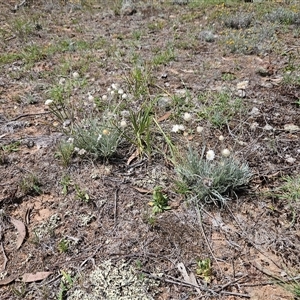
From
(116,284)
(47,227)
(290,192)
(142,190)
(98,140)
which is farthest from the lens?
(98,140)

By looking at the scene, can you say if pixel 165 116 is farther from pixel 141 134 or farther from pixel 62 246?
pixel 62 246

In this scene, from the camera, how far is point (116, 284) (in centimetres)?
187

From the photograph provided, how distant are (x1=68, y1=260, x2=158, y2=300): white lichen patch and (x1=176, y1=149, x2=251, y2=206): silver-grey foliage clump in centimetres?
69

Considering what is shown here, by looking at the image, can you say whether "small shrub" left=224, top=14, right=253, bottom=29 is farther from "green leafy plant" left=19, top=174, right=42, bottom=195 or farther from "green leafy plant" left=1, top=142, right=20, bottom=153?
"green leafy plant" left=19, top=174, right=42, bottom=195

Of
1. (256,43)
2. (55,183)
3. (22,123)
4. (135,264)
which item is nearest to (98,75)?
(22,123)

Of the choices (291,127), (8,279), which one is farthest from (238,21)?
(8,279)

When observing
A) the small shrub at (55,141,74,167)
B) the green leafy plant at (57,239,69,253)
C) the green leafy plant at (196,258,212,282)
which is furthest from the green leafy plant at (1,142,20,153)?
the green leafy plant at (196,258,212,282)

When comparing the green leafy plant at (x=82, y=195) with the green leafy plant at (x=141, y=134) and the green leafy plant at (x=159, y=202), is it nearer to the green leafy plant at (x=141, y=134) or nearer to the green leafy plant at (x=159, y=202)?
the green leafy plant at (x=159, y=202)

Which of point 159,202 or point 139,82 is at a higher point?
point 139,82

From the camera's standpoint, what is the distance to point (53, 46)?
16.1ft

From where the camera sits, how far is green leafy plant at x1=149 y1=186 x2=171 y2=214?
2.29 m

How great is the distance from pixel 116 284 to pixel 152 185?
0.84 meters

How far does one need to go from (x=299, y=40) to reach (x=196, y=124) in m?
2.82

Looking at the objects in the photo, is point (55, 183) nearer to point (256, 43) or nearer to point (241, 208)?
point (241, 208)
